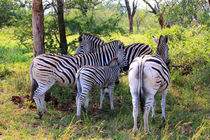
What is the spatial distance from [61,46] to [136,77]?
4.33 metres

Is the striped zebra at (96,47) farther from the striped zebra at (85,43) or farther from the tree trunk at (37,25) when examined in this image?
the tree trunk at (37,25)

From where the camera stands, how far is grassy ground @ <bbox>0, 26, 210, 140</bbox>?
14.7ft

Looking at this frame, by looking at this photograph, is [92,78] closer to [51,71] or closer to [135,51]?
[51,71]

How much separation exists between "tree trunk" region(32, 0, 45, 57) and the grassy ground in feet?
4.93

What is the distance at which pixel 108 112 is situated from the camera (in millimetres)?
6148

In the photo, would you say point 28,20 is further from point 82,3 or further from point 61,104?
point 61,104

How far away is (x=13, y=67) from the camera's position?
31.6 ft

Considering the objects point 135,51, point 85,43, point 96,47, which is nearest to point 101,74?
point 96,47

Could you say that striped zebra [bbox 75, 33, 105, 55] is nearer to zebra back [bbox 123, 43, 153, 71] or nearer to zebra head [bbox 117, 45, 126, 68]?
zebra head [bbox 117, 45, 126, 68]

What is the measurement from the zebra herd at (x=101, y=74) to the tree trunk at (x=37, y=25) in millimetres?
749

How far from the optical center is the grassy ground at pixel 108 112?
14.7ft

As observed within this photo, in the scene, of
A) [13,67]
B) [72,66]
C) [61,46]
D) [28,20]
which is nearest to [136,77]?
[72,66]

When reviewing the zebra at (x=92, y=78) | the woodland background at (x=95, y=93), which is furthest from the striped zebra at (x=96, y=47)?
the zebra at (x=92, y=78)

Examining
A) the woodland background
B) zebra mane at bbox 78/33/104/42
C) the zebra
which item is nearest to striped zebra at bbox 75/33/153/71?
zebra mane at bbox 78/33/104/42
